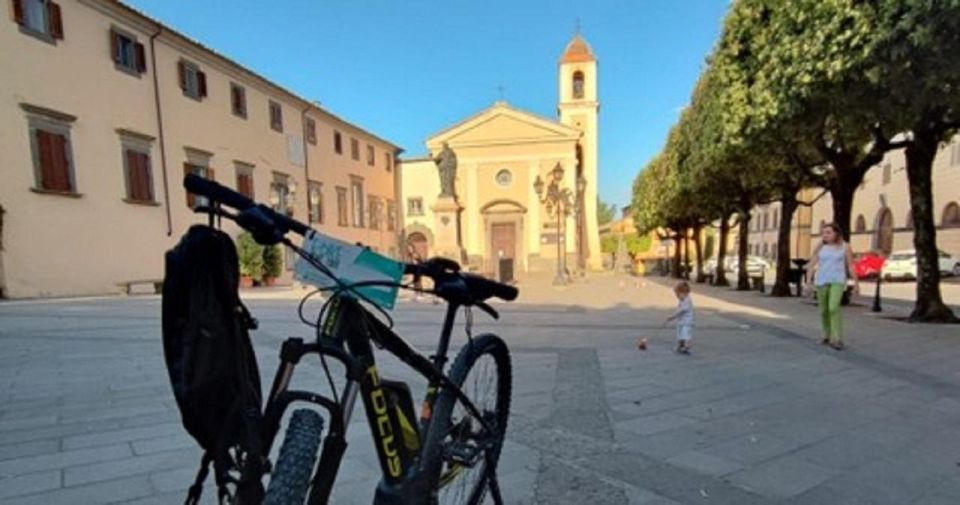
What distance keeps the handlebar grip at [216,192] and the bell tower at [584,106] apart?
37.1 metres

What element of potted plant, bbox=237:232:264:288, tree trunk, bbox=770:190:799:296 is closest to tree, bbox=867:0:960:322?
tree trunk, bbox=770:190:799:296

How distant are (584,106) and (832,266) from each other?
34190 millimetres

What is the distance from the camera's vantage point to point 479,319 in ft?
31.7

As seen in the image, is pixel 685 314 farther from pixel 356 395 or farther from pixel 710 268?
pixel 710 268

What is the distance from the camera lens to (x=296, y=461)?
4.56ft

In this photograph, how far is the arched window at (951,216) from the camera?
26.6m

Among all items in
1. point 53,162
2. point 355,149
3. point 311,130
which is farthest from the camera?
point 355,149

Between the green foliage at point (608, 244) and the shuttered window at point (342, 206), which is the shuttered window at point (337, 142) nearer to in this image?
the shuttered window at point (342, 206)

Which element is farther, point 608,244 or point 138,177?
point 608,244

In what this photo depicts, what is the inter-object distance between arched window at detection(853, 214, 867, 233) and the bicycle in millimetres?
40748

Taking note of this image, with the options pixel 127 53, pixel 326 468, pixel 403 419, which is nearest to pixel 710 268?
pixel 127 53

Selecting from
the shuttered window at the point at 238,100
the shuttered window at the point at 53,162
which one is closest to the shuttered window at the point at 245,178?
the shuttered window at the point at 238,100

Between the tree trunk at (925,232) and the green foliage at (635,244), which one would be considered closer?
the tree trunk at (925,232)

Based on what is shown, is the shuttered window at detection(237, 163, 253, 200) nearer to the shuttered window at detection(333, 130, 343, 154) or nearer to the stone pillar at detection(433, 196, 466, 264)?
the stone pillar at detection(433, 196, 466, 264)
